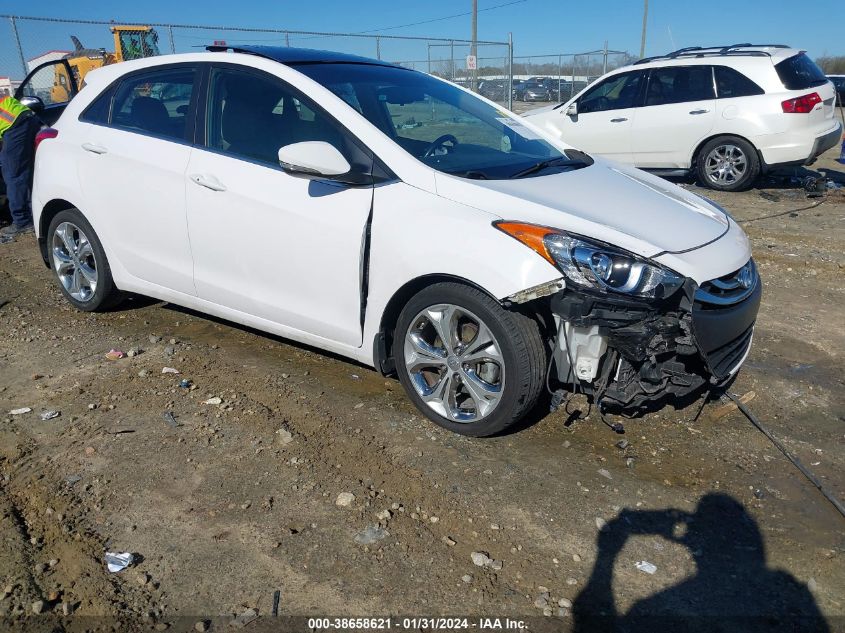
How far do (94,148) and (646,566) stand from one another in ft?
13.5

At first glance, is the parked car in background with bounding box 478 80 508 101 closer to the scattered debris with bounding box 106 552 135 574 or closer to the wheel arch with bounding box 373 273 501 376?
the wheel arch with bounding box 373 273 501 376

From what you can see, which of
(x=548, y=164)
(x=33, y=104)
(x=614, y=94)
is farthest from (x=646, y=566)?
(x=614, y=94)

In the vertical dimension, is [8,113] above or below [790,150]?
above

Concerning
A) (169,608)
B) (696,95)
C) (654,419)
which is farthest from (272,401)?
(696,95)

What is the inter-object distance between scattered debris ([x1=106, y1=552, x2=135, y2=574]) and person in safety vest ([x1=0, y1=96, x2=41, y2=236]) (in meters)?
6.64

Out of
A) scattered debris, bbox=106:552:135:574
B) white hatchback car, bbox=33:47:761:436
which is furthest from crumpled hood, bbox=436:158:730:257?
scattered debris, bbox=106:552:135:574

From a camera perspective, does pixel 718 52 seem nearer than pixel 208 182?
No

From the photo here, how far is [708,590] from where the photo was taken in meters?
2.55

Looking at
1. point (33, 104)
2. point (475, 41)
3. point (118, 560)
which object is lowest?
point (118, 560)

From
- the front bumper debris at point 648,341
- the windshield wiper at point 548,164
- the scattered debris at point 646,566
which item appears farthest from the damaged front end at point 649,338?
the windshield wiper at point 548,164

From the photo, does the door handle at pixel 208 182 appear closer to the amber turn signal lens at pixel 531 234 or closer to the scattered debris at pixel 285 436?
the scattered debris at pixel 285 436

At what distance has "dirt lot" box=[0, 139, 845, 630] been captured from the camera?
2518mm

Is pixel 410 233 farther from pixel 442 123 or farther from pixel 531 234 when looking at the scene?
pixel 442 123

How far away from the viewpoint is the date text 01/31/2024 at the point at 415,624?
7.83 feet
